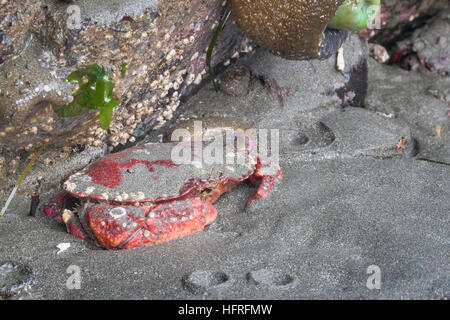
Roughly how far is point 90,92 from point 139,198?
0.63 m

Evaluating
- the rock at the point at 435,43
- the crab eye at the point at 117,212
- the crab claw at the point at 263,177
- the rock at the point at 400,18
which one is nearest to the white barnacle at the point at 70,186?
the crab eye at the point at 117,212

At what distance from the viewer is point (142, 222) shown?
93.9 inches

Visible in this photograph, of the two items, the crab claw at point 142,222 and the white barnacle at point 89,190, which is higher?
the white barnacle at point 89,190

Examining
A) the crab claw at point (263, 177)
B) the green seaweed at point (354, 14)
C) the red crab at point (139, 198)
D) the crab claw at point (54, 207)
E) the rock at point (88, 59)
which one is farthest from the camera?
the green seaweed at point (354, 14)

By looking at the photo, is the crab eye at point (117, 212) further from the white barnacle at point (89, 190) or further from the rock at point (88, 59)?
the rock at point (88, 59)

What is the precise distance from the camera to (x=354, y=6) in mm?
3033

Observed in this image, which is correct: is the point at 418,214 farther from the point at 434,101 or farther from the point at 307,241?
the point at 434,101

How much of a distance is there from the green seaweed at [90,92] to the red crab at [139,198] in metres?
0.32

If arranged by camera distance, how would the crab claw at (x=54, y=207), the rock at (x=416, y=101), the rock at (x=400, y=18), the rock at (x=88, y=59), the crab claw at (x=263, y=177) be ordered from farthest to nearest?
1. the rock at (x=400, y=18)
2. the rock at (x=416, y=101)
3. the crab claw at (x=263, y=177)
4. the crab claw at (x=54, y=207)
5. the rock at (x=88, y=59)

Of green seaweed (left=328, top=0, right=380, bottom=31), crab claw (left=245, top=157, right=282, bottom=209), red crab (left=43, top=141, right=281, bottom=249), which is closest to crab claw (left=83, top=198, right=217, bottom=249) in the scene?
red crab (left=43, top=141, right=281, bottom=249)

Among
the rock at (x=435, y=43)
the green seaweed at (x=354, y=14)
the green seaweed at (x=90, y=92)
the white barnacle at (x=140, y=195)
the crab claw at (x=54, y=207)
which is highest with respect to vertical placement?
the green seaweed at (x=354, y=14)

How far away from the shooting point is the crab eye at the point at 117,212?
2373 millimetres

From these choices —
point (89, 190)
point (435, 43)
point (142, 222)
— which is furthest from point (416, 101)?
point (89, 190)
